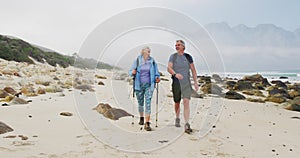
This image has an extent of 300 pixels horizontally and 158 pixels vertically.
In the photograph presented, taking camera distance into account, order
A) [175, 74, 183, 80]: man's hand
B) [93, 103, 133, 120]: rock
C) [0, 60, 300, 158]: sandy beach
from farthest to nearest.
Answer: [93, 103, 133, 120]: rock, [175, 74, 183, 80]: man's hand, [0, 60, 300, 158]: sandy beach

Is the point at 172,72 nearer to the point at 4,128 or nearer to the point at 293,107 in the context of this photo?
the point at 4,128

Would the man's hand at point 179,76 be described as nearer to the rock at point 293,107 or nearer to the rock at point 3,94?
the rock at point 3,94

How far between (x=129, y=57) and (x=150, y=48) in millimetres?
542

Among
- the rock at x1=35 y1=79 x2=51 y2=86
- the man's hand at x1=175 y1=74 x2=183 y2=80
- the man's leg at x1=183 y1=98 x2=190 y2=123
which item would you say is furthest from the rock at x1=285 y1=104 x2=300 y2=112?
the rock at x1=35 y1=79 x2=51 y2=86

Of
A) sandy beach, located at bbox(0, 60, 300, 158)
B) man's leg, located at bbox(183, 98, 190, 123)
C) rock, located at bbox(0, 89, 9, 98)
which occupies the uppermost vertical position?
rock, located at bbox(0, 89, 9, 98)

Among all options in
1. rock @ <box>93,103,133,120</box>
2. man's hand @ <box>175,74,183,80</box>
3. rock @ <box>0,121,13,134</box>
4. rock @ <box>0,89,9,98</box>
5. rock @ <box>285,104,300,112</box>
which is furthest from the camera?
rock @ <box>285,104,300,112</box>

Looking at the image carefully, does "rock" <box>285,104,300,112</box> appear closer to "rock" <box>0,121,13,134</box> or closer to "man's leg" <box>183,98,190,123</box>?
"man's leg" <box>183,98,190,123</box>

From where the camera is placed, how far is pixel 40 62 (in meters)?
29.3

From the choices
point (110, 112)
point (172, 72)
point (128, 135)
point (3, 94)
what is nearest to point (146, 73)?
point (172, 72)

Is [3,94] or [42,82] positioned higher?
[42,82]

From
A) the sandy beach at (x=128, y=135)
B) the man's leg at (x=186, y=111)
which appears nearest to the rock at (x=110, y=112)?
the sandy beach at (x=128, y=135)

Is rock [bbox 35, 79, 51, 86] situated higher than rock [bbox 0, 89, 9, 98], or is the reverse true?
rock [bbox 35, 79, 51, 86]

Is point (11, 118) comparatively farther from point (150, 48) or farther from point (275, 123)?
point (275, 123)

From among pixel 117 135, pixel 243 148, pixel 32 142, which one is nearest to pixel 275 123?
pixel 243 148
